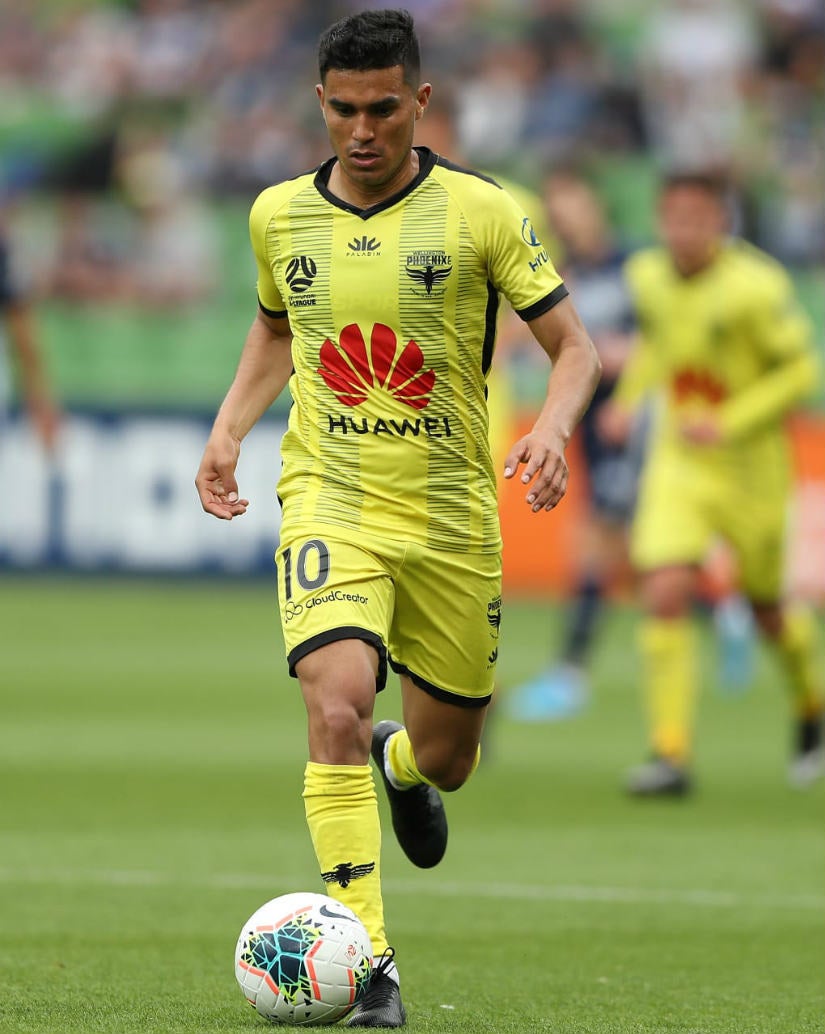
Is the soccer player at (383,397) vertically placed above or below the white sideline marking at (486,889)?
above

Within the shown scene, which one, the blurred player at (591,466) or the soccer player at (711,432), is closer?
the soccer player at (711,432)

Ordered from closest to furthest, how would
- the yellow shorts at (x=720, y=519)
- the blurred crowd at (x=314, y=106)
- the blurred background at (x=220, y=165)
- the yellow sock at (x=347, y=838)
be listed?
the yellow sock at (x=347, y=838) → the yellow shorts at (x=720, y=519) → the blurred background at (x=220, y=165) → the blurred crowd at (x=314, y=106)

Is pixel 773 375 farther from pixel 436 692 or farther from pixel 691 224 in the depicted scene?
pixel 436 692

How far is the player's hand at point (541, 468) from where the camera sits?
4641 millimetres

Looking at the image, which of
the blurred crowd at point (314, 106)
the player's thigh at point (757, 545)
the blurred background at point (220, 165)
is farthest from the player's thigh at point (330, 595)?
the blurred crowd at point (314, 106)

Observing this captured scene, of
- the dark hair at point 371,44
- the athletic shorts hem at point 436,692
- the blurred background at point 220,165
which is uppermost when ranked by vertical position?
the blurred background at point 220,165

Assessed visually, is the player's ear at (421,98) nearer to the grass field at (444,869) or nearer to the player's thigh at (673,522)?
the grass field at (444,869)

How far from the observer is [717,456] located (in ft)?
31.5

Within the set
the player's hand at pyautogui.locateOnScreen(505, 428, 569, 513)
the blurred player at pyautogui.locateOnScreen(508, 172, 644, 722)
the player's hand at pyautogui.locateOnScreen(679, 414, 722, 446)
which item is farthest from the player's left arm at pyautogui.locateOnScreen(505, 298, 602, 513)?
the blurred player at pyautogui.locateOnScreen(508, 172, 644, 722)

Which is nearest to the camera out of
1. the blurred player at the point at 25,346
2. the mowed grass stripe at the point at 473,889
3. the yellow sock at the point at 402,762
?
the yellow sock at the point at 402,762

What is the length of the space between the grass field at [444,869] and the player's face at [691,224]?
94.4 inches

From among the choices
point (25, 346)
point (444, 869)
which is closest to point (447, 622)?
point (444, 869)

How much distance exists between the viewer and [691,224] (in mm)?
9391

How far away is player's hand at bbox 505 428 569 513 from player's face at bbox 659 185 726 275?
484 centimetres
